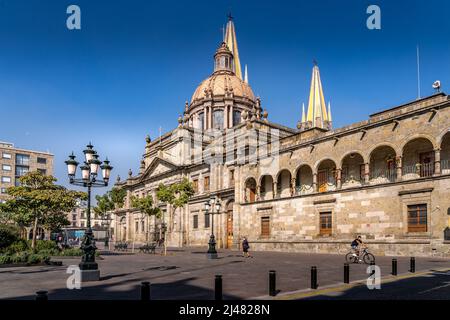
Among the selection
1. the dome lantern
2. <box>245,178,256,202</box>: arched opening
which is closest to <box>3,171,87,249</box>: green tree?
<box>245,178,256,202</box>: arched opening

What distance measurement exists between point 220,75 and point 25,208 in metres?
39.8

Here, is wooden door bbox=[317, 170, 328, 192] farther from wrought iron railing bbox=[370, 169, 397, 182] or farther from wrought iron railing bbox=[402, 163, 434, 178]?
wrought iron railing bbox=[402, 163, 434, 178]

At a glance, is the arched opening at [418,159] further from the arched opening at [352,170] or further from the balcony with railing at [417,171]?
the arched opening at [352,170]

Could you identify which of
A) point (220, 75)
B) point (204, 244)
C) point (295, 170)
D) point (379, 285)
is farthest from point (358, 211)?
point (220, 75)

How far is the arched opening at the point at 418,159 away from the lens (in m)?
23.3

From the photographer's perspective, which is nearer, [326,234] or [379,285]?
[379,285]

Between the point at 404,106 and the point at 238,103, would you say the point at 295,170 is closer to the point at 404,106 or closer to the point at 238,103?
the point at 404,106

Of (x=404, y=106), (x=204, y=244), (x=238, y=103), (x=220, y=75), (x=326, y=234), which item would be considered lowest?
(x=204, y=244)

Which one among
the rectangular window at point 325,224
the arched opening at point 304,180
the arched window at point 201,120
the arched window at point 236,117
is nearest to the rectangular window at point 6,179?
the arched window at point 201,120

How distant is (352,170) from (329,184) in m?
2.09

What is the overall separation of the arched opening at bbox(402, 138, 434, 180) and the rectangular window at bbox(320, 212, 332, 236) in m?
5.84

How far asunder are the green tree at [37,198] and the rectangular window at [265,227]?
14.9 m

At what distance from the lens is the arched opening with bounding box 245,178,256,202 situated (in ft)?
117
